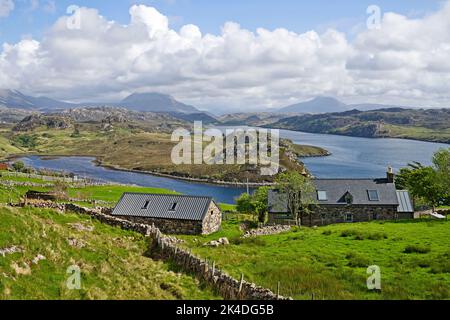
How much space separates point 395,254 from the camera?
34656 mm

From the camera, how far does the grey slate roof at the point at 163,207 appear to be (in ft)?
165

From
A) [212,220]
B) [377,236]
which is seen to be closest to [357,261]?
[377,236]

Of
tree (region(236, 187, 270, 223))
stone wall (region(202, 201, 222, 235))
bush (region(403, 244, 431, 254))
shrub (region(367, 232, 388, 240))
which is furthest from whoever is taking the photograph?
tree (region(236, 187, 270, 223))

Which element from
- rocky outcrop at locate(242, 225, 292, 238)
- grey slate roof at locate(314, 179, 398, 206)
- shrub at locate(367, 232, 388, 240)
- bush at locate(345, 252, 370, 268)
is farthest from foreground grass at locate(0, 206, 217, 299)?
grey slate roof at locate(314, 179, 398, 206)

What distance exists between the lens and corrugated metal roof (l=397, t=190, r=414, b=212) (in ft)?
210

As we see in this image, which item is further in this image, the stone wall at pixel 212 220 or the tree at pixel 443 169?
the tree at pixel 443 169

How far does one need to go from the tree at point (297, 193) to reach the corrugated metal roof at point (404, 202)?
46.5 ft

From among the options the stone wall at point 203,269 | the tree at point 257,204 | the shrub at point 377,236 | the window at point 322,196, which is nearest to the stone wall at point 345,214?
the window at point 322,196

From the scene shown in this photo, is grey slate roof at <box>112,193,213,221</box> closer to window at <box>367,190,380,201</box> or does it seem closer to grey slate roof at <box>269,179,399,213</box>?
grey slate roof at <box>269,179,399,213</box>

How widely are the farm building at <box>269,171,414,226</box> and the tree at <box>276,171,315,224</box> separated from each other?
1060mm

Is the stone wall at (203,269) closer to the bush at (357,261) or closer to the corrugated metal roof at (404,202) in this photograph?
the bush at (357,261)

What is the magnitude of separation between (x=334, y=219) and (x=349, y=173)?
13868 cm
